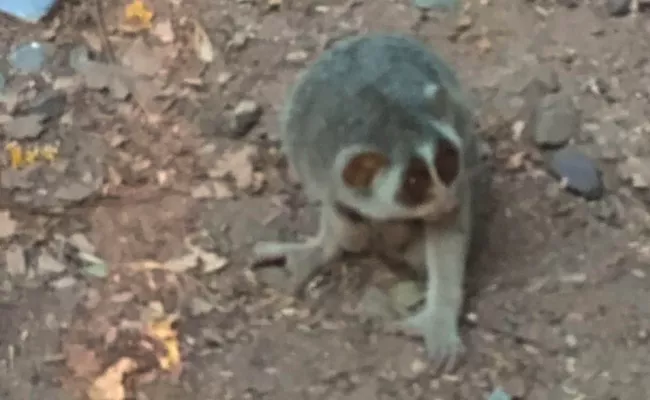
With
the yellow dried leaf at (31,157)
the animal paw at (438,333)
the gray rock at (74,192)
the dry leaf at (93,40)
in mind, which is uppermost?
the dry leaf at (93,40)

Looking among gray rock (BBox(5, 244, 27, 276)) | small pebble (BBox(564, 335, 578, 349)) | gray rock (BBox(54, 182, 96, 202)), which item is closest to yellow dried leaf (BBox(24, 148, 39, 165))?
gray rock (BBox(54, 182, 96, 202))

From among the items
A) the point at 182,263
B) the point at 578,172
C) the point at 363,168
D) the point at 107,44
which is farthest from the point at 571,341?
the point at 107,44

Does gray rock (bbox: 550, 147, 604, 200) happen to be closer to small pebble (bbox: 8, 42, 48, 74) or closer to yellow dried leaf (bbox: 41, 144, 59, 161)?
yellow dried leaf (bbox: 41, 144, 59, 161)

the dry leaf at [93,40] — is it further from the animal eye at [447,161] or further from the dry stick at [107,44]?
the animal eye at [447,161]

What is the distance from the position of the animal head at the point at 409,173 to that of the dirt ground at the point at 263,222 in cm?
28

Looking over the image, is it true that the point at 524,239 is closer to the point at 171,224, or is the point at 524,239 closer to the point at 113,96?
the point at 171,224

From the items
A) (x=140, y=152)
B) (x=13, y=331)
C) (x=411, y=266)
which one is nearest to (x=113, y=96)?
(x=140, y=152)

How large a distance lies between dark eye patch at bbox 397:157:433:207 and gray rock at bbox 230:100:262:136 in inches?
27.1

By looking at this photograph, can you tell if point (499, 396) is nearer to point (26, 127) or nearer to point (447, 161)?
point (447, 161)

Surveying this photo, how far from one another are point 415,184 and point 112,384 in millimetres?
671

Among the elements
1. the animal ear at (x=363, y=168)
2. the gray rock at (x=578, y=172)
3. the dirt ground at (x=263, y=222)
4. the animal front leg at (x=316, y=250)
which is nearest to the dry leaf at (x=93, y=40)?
the dirt ground at (x=263, y=222)

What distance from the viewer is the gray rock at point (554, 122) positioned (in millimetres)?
2510

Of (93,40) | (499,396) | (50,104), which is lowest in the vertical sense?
(499,396)

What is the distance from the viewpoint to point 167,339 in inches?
85.6
